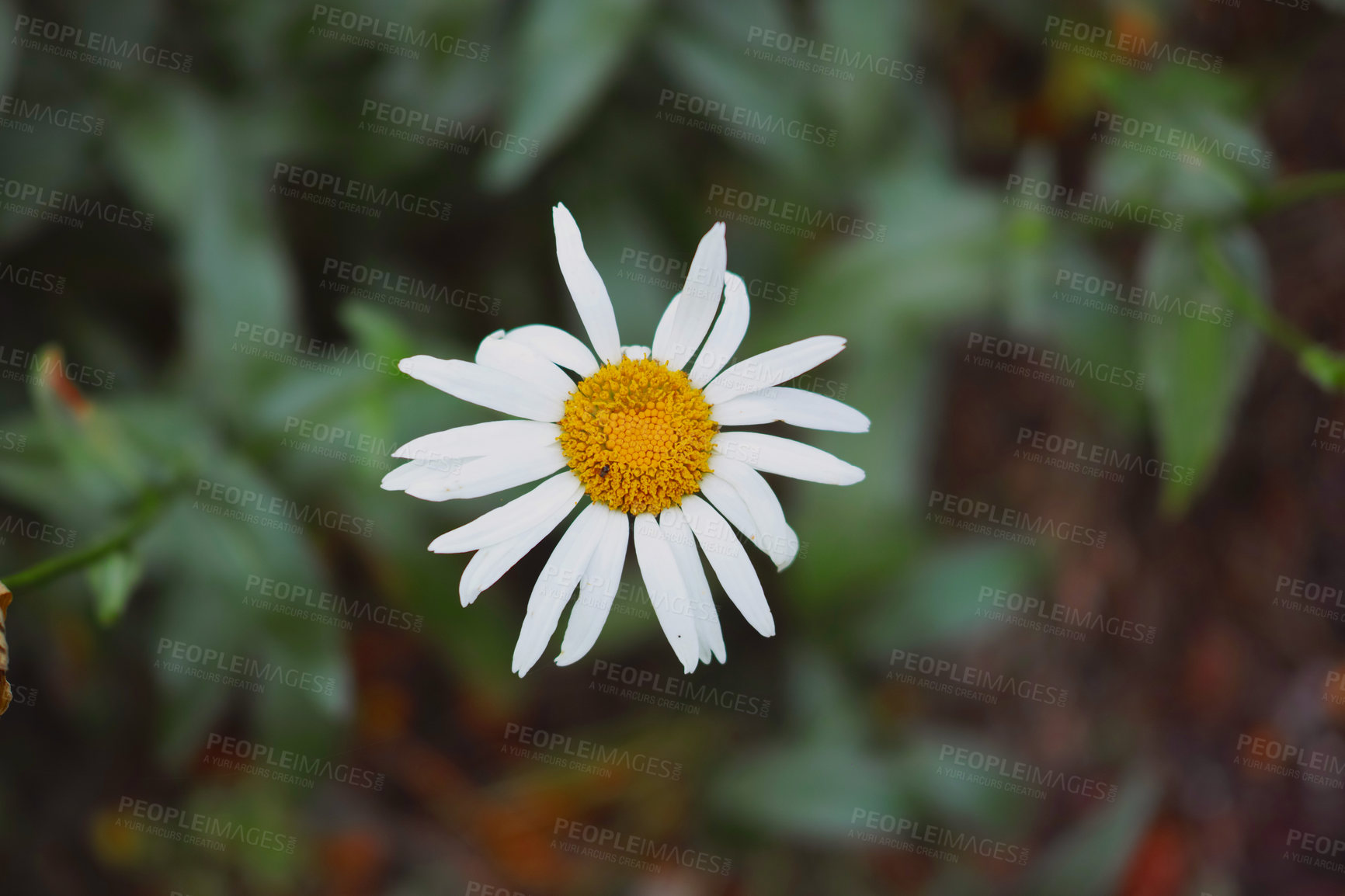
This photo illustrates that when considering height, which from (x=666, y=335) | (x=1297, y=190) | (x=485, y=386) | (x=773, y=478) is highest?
(x=1297, y=190)

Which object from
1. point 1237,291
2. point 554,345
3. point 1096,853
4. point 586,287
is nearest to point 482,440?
point 554,345

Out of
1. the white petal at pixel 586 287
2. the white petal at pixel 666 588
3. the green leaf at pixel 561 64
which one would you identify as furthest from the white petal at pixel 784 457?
the green leaf at pixel 561 64

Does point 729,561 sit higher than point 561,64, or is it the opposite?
point 561,64

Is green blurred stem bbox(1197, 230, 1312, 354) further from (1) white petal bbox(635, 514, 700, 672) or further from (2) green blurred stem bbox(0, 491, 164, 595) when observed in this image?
(2) green blurred stem bbox(0, 491, 164, 595)

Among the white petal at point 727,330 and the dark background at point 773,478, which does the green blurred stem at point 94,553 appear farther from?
the white petal at point 727,330

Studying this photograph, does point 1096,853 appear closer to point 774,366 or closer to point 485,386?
point 774,366

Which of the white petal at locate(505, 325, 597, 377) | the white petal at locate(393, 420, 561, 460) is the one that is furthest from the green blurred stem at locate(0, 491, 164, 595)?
the white petal at locate(505, 325, 597, 377)

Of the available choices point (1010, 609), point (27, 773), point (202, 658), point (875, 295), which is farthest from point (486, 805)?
point (875, 295)
